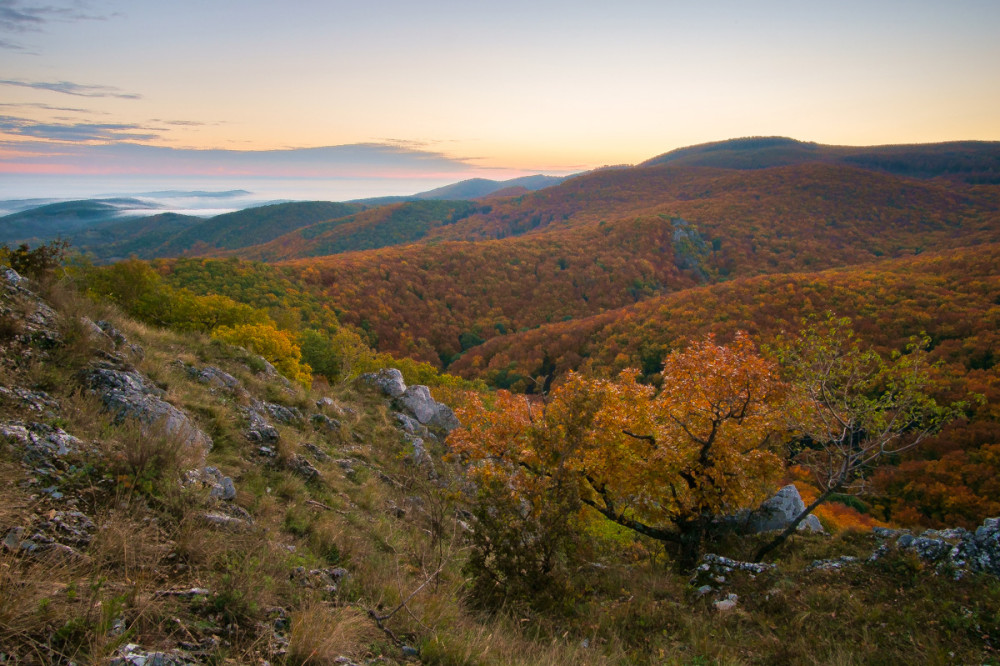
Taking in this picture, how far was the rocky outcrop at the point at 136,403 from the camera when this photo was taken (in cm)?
609

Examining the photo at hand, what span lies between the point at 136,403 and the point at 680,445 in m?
10.2

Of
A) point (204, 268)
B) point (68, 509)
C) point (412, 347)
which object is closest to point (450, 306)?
point (412, 347)

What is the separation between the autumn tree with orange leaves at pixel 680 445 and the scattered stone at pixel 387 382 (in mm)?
8667

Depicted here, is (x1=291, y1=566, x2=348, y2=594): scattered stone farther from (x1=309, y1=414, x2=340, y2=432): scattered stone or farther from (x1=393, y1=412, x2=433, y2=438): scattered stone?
(x1=393, y1=412, x2=433, y2=438): scattered stone

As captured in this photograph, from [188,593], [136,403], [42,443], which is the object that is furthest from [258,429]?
[188,593]

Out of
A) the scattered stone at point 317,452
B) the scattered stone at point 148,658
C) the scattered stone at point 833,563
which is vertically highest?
the scattered stone at point 148,658

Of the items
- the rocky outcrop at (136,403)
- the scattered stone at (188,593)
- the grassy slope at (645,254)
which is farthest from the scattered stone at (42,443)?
the grassy slope at (645,254)

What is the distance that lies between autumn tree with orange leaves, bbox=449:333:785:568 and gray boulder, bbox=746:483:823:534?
6.11 feet

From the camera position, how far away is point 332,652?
351cm

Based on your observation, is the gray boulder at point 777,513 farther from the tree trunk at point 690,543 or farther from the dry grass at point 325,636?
the dry grass at point 325,636

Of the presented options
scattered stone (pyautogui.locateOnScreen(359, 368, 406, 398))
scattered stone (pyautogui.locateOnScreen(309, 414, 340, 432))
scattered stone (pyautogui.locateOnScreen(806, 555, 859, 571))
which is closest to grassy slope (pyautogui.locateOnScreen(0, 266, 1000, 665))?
scattered stone (pyautogui.locateOnScreen(806, 555, 859, 571))

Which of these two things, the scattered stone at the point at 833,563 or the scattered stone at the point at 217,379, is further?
the scattered stone at the point at 217,379

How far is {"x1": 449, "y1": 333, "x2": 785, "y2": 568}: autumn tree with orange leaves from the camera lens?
9469 millimetres

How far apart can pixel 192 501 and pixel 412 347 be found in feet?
212
